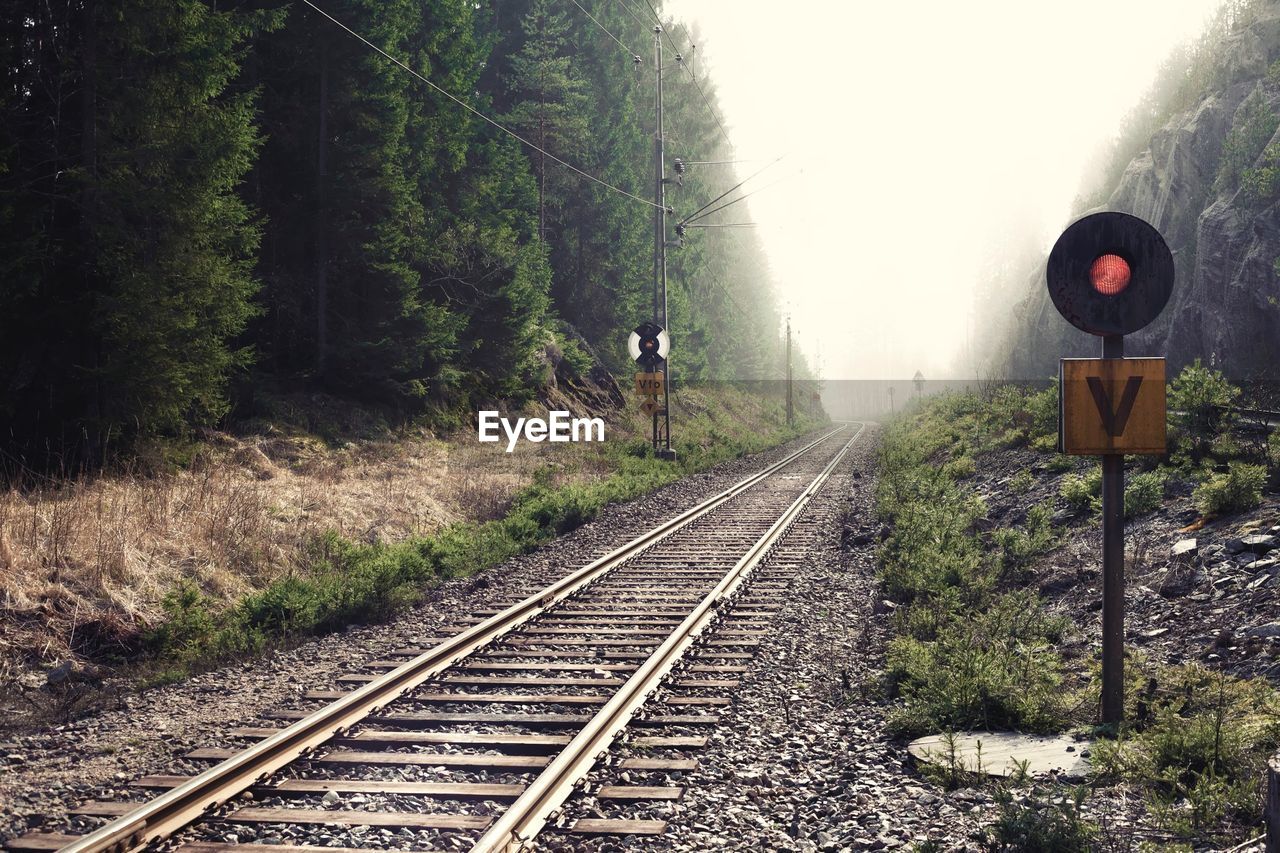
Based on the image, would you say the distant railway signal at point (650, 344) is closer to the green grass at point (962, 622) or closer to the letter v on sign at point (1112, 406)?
the green grass at point (962, 622)

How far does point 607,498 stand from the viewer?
1792cm

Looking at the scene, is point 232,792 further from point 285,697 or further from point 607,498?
point 607,498

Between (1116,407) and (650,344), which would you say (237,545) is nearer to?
(1116,407)

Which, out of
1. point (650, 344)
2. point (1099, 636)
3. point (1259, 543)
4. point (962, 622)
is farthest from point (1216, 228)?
point (962, 622)

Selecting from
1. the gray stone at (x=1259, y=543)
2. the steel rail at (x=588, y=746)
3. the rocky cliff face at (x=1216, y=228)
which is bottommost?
the steel rail at (x=588, y=746)

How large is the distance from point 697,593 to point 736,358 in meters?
54.9

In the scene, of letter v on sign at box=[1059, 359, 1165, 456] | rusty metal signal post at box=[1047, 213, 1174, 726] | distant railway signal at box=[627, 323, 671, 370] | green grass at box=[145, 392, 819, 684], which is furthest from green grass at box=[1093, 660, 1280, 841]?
distant railway signal at box=[627, 323, 671, 370]

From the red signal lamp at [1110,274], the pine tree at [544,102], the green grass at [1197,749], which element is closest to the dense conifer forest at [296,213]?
the pine tree at [544,102]

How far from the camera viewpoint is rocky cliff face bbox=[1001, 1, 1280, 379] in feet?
68.5

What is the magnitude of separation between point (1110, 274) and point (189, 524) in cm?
969

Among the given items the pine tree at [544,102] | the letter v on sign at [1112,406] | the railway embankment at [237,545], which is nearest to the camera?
the letter v on sign at [1112,406]

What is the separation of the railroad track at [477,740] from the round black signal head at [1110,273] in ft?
11.5

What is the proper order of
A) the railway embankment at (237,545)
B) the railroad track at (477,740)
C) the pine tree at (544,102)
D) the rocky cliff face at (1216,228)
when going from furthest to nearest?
the pine tree at (544,102), the rocky cliff face at (1216,228), the railway embankment at (237,545), the railroad track at (477,740)

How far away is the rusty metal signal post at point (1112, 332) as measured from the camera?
4.88 meters
